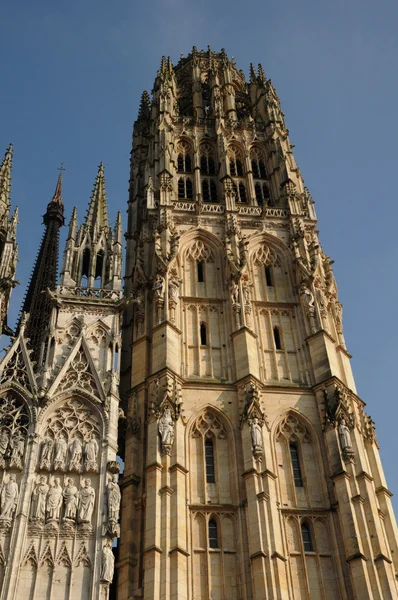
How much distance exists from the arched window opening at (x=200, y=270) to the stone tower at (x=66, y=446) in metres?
4.06

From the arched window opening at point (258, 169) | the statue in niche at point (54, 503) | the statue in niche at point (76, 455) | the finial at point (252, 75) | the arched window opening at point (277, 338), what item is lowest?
the statue in niche at point (54, 503)

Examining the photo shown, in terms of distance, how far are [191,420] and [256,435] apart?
245 centimetres

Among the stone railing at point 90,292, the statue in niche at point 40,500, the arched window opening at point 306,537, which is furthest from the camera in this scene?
the stone railing at point 90,292

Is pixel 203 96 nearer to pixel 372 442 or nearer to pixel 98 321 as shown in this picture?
pixel 98 321

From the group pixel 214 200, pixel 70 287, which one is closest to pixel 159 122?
pixel 214 200

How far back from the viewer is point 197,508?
958 inches

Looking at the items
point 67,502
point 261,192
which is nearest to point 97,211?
point 261,192

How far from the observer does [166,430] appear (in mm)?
25109

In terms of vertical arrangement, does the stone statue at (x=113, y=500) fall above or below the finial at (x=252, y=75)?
below

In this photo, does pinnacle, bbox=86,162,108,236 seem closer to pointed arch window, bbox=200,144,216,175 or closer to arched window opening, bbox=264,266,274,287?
pointed arch window, bbox=200,144,216,175

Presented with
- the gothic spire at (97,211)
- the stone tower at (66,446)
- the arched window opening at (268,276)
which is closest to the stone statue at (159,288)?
the stone tower at (66,446)

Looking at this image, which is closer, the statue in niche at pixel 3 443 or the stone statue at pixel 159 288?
the statue in niche at pixel 3 443

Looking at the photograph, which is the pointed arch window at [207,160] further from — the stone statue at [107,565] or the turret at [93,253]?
the stone statue at [107,565]

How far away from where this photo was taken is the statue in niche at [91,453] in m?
22.3
